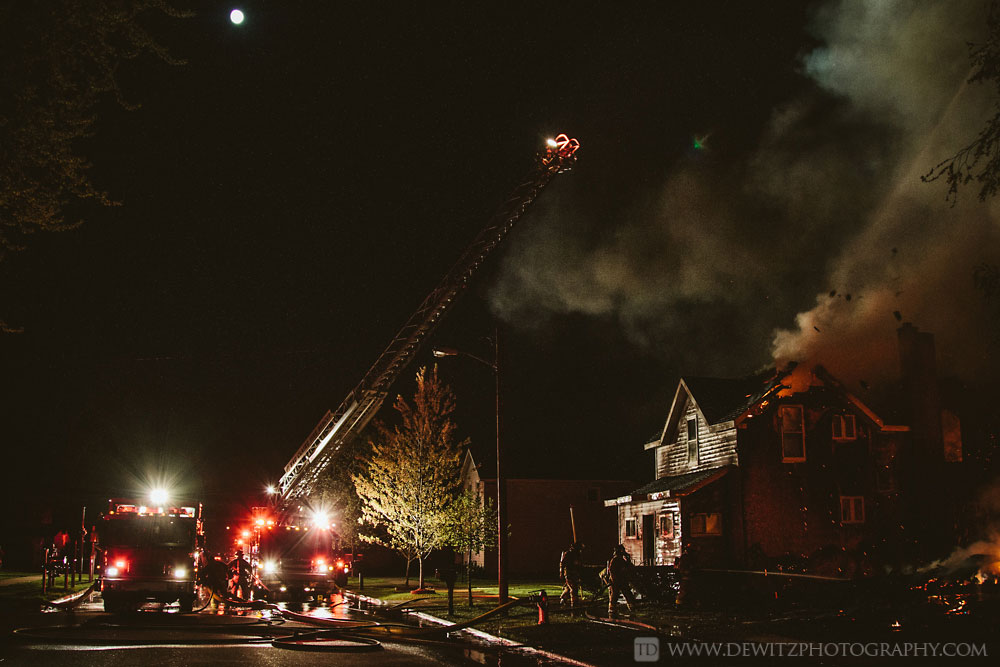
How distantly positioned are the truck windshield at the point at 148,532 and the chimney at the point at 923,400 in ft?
63.2

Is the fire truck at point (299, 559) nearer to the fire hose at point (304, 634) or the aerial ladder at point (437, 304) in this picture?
the aerial ladder at point (437, 304)

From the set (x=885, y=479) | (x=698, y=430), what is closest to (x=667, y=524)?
(x=698, y=430)

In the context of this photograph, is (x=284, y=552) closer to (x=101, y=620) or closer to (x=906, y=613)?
(x=101, y=620)

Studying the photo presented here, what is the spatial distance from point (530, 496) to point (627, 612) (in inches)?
842

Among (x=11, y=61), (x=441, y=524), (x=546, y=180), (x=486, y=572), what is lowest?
(x=486, y=572)

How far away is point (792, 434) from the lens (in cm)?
2588

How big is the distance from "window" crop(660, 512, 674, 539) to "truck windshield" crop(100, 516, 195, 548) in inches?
551

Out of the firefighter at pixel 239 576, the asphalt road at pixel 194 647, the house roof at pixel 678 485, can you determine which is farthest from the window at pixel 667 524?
the asphalt road at pixel 194 647

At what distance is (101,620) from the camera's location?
55.3 ft

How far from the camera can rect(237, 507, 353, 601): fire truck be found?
912 inches

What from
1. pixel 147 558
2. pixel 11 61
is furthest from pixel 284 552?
pixel 11 61

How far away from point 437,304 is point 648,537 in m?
10.5

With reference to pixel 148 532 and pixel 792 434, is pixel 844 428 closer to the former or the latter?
pixel 792 434

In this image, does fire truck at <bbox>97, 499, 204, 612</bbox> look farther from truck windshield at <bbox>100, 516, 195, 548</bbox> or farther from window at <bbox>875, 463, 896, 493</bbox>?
window at <bbox>875, 463, 896, 493</bbox>
